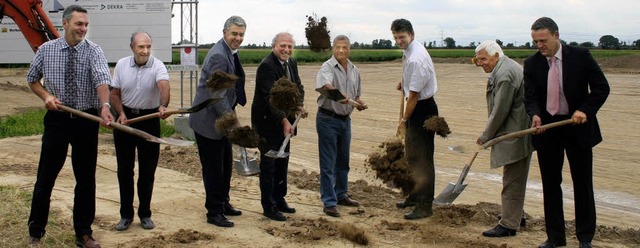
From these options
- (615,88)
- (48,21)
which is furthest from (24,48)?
(615,88)

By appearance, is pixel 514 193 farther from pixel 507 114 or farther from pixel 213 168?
pixel 213 168

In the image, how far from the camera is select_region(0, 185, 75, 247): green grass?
6.22 meters

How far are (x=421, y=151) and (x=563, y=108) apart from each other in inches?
65.8

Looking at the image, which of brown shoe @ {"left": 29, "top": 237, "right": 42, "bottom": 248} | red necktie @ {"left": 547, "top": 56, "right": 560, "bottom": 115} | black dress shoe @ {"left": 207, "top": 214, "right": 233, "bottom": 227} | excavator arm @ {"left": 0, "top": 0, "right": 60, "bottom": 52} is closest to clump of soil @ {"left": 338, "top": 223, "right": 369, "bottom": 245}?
black dress shoe @ {"left": 207, "top": 214, "right": 233, "bottom": 227}

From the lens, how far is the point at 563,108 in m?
6.37

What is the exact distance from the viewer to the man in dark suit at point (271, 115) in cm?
A: 729

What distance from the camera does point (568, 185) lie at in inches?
397

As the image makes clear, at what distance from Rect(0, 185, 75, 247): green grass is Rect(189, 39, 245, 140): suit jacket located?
1.46 m

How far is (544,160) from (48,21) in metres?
11.6

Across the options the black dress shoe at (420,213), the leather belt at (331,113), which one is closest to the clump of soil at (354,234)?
the black dress shoe at (420,213)

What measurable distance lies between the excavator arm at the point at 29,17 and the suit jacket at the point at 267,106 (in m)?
9.38

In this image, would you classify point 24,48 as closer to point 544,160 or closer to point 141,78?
point 141,78

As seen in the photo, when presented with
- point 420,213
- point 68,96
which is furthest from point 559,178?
point 68,96

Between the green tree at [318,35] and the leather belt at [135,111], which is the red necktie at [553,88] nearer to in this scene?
the leather belt at [135,111]
